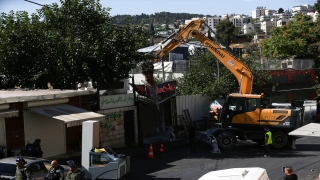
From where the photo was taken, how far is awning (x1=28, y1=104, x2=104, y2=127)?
20.8 m

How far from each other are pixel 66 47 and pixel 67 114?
4.28 metres

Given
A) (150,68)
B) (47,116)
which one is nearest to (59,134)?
(47,116)

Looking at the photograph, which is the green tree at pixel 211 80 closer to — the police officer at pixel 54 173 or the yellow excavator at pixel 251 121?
the yellow excavator at pixel 251 121

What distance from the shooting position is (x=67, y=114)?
70.8ft

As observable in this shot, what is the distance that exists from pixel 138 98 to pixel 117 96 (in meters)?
1.62

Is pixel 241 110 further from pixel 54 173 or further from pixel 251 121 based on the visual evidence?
pixel 54 173

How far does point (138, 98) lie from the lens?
28.2 m

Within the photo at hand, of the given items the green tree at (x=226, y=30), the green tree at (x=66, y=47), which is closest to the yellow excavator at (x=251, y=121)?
the green tree at (x=66, y=47)

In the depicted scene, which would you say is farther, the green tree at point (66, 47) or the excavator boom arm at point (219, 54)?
the excavator boom arm at point (219, 54)

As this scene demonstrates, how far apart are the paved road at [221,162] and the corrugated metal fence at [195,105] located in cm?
410

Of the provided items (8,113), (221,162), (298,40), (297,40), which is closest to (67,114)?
(8,113)

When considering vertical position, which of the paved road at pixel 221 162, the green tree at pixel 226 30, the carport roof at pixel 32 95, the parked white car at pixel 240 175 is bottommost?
the paved road at pixel 221 162

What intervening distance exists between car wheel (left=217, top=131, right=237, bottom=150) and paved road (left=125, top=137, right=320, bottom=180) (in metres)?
0.35

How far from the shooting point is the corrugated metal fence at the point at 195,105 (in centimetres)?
3167
